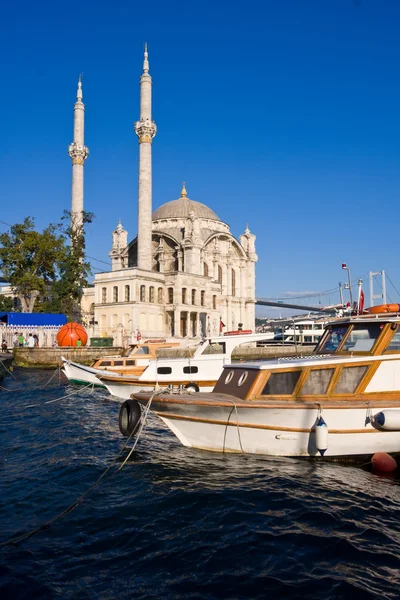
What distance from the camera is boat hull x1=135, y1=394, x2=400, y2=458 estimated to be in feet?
35.5

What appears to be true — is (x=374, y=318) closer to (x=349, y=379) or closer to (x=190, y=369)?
(x=349, y=379)

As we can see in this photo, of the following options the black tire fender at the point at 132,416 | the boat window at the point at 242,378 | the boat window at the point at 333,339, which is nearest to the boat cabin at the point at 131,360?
the black tire fender at the point at 132,416

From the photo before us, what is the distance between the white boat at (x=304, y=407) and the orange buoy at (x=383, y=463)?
0.26 metres

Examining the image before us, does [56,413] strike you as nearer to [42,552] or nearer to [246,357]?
[42,552]

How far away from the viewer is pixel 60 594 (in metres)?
5.93

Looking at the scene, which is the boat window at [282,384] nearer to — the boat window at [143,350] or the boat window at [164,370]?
the boat window at [164,370]

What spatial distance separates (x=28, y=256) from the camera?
2013 inches

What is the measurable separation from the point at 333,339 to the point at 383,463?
386 cm

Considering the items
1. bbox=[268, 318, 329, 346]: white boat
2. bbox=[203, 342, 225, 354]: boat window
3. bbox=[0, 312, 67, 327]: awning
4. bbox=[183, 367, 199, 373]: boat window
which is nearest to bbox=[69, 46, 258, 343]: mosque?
bbox=[268, 318, 329, 346]: white boat

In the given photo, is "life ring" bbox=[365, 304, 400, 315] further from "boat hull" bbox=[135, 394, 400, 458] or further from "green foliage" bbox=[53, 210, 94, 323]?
"green foliage" bbox=[53, 210, 94, 323]

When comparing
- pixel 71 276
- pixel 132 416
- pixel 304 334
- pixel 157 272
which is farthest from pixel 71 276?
pixel 132 416

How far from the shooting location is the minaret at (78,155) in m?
65.4

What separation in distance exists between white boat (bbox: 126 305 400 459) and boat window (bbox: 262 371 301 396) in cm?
2

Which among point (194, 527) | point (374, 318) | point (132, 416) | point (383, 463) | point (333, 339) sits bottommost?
point (194, 527)
